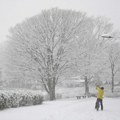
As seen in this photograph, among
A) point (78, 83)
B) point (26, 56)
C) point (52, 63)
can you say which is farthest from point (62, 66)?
point (78, 83)

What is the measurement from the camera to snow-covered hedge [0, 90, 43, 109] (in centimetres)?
1539

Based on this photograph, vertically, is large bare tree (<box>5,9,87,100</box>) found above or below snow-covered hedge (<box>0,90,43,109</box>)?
above

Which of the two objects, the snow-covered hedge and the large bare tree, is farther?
the large bare tree

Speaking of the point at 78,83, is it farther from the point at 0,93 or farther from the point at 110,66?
the point at 0,93

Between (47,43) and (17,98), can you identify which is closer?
(17,98)

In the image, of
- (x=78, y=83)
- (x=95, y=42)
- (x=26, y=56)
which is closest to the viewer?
(x=26, y=56)

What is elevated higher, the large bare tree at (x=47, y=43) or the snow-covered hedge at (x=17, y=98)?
the large bare tree at (x=47, y=43)

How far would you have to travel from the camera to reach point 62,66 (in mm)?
30766

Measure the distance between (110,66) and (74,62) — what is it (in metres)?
14.6

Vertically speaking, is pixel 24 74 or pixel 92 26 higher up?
pixel 92 26

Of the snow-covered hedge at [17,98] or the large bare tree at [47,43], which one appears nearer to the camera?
the snow-covered hedge at [17,98]

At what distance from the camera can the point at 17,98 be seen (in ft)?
56.0

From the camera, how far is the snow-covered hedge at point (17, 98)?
1539 cm

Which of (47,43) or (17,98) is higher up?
(47,43)
